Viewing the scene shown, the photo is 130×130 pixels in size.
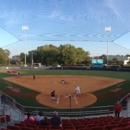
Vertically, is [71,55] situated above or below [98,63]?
above

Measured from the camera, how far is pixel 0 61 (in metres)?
55.5

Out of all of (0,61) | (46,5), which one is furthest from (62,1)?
(0,61)

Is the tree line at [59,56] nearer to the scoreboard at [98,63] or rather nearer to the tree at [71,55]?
the tree at [71,55]

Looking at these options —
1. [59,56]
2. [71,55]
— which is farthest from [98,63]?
[59,56]

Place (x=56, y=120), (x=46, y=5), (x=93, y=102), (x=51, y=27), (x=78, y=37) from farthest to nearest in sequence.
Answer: (x=78, y=37), (x=51, y=27), (x=46, y=5), (x=93, y=102), (x=56, y=120)

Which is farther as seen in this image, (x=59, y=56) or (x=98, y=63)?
(x=59, y=56)

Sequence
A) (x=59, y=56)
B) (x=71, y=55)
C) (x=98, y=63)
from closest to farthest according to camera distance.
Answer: (x=98, y=63) → (x=71, y=55) → (x=59, y=56)

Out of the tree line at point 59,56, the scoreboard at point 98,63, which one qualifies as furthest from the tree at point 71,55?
the scoreboard at point 98,63

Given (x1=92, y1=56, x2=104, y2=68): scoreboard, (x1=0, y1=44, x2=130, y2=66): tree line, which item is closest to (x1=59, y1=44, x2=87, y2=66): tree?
(x1=0, y1=44, x2=130, y2=66): tree line

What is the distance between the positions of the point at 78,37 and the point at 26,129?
909 inches

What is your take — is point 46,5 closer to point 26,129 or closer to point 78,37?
point 78,37

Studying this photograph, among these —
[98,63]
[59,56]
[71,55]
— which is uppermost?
[71,55]

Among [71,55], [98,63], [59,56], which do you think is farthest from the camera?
[59,56]

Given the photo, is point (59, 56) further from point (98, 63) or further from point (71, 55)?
point (98, 63)
